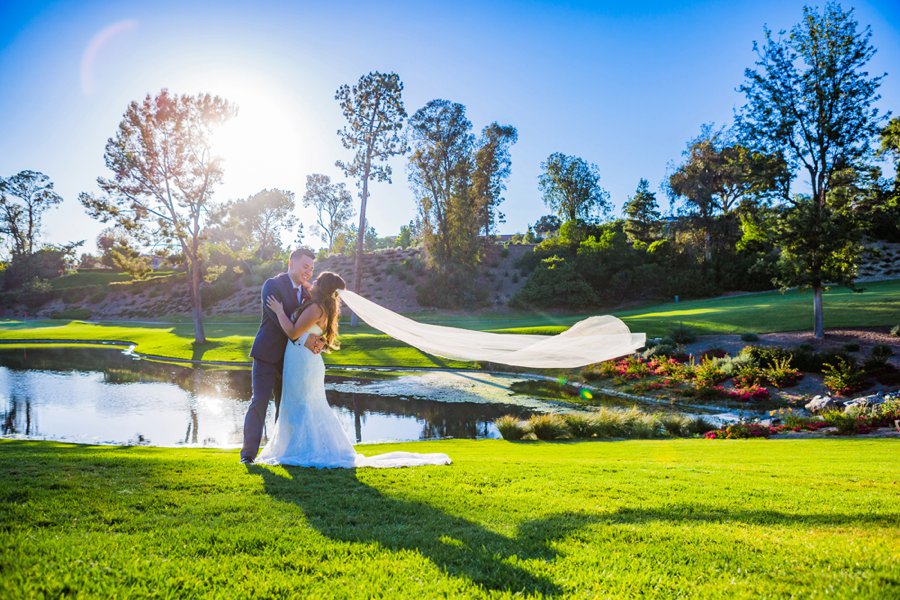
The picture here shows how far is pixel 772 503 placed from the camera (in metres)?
5.74

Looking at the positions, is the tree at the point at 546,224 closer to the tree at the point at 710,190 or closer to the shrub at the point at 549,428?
the tree at the point at 710,190

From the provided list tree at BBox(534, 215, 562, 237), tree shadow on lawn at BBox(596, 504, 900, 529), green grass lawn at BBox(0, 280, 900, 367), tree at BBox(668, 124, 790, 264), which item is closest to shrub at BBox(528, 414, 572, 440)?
tree shadow on lawn at BBox(596, 504, 900, 529)

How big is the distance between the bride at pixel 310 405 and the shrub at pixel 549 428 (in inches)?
224

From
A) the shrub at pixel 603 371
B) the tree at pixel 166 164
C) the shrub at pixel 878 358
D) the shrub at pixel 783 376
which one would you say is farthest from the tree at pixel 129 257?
the shrub at pixel 878 358

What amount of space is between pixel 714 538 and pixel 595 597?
5.75 ft

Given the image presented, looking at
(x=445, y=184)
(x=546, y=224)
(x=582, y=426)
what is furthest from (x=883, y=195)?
(x=546, y=224)

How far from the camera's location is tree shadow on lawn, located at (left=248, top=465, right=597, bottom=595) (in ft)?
11.7

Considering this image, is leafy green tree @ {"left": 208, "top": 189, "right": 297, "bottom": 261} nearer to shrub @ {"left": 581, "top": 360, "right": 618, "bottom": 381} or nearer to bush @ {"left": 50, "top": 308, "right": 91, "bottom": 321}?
bush @ {"left": 50, "top": 308, "right": 91, "bottom": 321}

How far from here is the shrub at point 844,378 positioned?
1659cm

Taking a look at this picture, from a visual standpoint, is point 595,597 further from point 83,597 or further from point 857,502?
point 857,502

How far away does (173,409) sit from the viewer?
16.8 meters

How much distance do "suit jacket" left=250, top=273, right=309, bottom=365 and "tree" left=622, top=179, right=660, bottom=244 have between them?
5661 cm

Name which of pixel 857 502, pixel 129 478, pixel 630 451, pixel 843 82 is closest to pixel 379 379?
pixel 630 451

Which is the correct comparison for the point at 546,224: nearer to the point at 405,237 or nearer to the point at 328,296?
the point at 405,237
